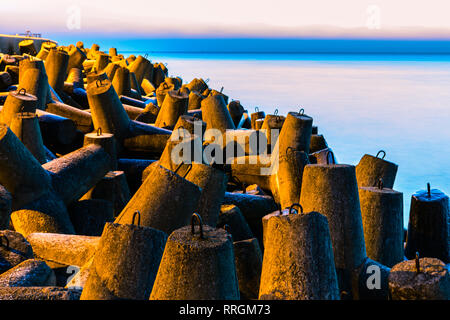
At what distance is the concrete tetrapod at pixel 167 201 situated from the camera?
2568mm

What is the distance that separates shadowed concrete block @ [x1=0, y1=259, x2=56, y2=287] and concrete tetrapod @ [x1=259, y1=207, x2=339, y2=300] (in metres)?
1.03

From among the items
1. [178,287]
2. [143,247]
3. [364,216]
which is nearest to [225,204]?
[364,216]

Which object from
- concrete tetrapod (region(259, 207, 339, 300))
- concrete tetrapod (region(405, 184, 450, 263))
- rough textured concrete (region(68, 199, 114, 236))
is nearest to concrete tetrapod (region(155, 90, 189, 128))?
rough textured concrete (region(68, 199, 114, 236))

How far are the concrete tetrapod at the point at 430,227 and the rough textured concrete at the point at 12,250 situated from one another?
257 cm

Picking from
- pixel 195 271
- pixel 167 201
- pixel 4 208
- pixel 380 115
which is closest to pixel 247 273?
pixel 167 201

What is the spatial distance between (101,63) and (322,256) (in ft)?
32.1

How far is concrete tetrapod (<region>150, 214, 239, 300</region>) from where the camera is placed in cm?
173

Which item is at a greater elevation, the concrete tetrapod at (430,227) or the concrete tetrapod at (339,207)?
the concrete tetrapod at (339,207)

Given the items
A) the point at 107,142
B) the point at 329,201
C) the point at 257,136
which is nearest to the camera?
the point at 329,201

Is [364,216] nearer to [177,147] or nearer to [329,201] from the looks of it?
[329,201]

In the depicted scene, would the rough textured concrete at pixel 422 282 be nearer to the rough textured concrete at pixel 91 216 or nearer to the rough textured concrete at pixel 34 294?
the rough textured concrete at pixel 34 294

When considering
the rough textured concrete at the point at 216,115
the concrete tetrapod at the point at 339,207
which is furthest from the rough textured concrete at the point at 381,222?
the rough textured concrete at the point at 216,115

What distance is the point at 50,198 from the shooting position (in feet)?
11.1
